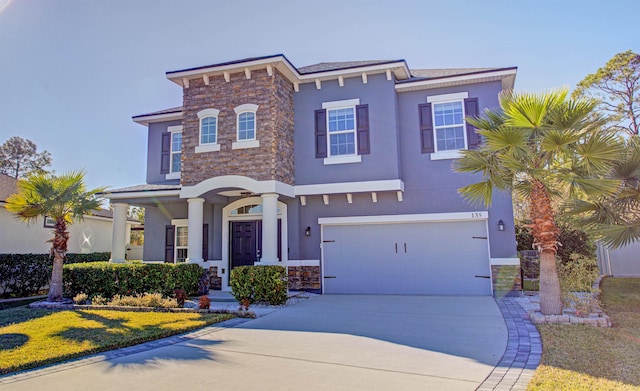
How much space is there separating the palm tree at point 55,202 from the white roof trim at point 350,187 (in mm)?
6282

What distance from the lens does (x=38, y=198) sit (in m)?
11.3

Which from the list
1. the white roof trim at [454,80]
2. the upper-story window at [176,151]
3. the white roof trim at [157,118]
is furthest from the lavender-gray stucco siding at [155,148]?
the white roof trim at [454,80]

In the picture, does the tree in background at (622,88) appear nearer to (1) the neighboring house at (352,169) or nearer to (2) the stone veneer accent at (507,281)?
(1) the neighboring house at (352,169)

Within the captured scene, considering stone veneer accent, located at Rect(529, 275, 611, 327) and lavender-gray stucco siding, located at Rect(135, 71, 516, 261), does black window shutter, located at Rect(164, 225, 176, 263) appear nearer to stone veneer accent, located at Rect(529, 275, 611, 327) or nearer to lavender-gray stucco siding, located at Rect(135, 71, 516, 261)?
lavender-gray stucco siding, located at Rect(135, 71, 516, 261)

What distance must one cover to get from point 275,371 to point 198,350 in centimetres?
167

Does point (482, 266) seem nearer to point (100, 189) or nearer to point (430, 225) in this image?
point (430, 225)

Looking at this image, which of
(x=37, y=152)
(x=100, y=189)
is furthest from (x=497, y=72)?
(x=37, y=152)

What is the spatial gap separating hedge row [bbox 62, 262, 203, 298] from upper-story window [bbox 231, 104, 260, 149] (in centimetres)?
392

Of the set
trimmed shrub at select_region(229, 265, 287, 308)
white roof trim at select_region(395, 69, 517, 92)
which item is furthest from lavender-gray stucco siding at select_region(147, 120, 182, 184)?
white roof trim at select_region(395, 69, 517, 92)

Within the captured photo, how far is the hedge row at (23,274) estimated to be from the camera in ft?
47.5

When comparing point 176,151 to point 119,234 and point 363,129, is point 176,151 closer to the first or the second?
point 119,234

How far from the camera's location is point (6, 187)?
57.4ft

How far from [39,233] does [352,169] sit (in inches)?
552

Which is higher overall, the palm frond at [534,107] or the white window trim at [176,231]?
the palm frond at [534,107]
